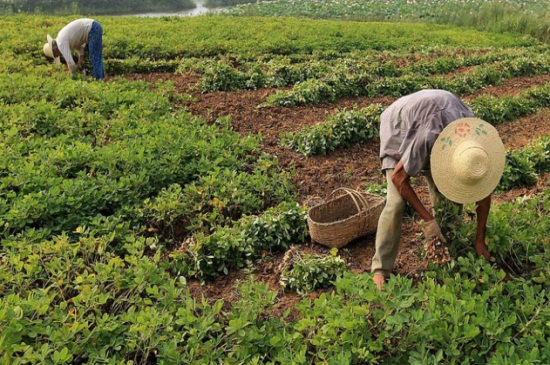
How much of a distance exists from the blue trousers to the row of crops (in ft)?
1.64

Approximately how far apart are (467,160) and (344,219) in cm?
191

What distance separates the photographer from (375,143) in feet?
24.8

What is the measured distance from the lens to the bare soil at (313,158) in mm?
4344

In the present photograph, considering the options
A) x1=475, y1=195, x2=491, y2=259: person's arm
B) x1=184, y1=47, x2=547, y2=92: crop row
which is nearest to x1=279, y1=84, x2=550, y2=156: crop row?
x1=184, y1=47, x2=547, y2=92: crop row

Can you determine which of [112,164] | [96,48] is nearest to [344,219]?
[112,164]

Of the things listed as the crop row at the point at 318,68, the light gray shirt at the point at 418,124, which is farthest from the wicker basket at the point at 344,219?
the crop row at the point at 318,68

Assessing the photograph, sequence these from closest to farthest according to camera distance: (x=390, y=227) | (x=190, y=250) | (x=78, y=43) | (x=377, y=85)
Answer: (x=390, y=227), (x=190, y=250), (x=78, y=43), (x=377, y=85)

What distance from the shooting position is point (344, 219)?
15.6 feet

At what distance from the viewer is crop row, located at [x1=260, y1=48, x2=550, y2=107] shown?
9055mm

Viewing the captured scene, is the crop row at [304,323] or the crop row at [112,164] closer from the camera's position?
the crop row at [304,323]

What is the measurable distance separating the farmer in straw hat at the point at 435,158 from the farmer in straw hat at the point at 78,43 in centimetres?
706

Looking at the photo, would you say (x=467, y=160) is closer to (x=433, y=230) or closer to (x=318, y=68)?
(x=433, y=230)

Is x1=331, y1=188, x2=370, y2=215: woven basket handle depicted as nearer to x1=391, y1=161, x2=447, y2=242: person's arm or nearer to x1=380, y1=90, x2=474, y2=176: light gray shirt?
x1=380, y1=90, x2=474, y2=176: light gray shirt

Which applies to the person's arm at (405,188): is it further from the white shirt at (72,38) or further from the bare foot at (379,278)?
the white shirt at (72,38)
